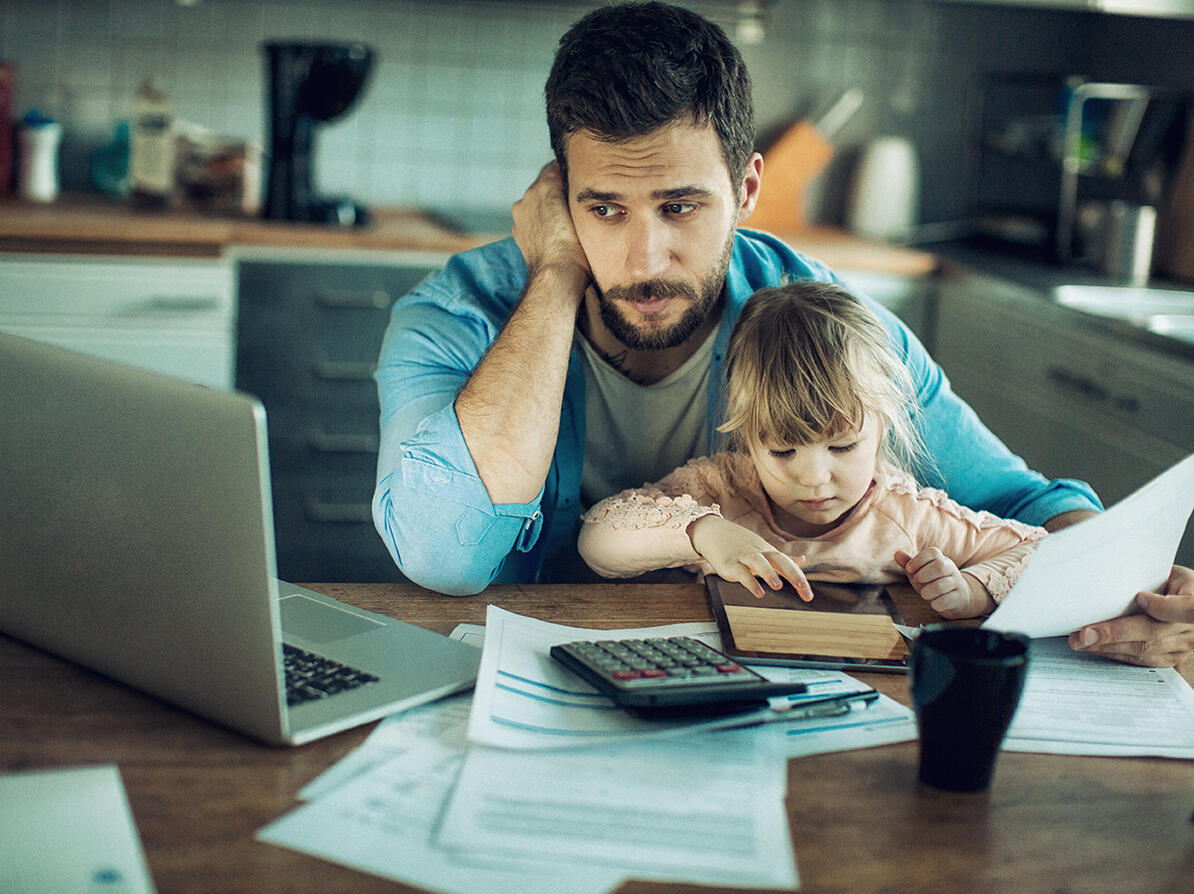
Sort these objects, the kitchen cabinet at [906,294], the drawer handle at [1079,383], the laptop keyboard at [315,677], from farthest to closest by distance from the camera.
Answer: the kitchen cabinet at [906,294]
the drawer handle at [1079,383]
the laptop keyboard at [315,677]

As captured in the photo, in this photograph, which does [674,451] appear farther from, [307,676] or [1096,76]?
[1096,76]

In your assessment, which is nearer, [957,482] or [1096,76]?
[957,482]

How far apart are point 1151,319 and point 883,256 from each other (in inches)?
32.8

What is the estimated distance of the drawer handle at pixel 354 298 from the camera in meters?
2.84

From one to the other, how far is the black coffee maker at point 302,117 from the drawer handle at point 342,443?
0.50m

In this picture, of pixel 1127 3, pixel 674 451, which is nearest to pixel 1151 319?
pixel 1127 3

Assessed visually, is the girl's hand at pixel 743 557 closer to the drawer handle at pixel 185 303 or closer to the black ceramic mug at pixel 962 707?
the black ceramic mug at pixel 962 707

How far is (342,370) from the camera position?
2.88 metres

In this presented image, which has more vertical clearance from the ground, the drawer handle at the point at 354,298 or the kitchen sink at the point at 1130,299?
the kitchen sink at the point at 1130,299

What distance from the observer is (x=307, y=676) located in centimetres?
93

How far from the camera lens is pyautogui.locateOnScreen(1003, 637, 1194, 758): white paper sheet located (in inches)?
36.3

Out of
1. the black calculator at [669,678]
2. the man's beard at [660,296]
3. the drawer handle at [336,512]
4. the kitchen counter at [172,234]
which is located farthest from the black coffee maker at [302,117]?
the black calculator at [669,678]

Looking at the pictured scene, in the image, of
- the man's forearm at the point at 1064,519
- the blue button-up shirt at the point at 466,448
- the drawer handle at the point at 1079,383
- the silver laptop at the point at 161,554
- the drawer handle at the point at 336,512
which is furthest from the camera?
the drawer handle at the point at 336,512

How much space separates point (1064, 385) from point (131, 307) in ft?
6.60
